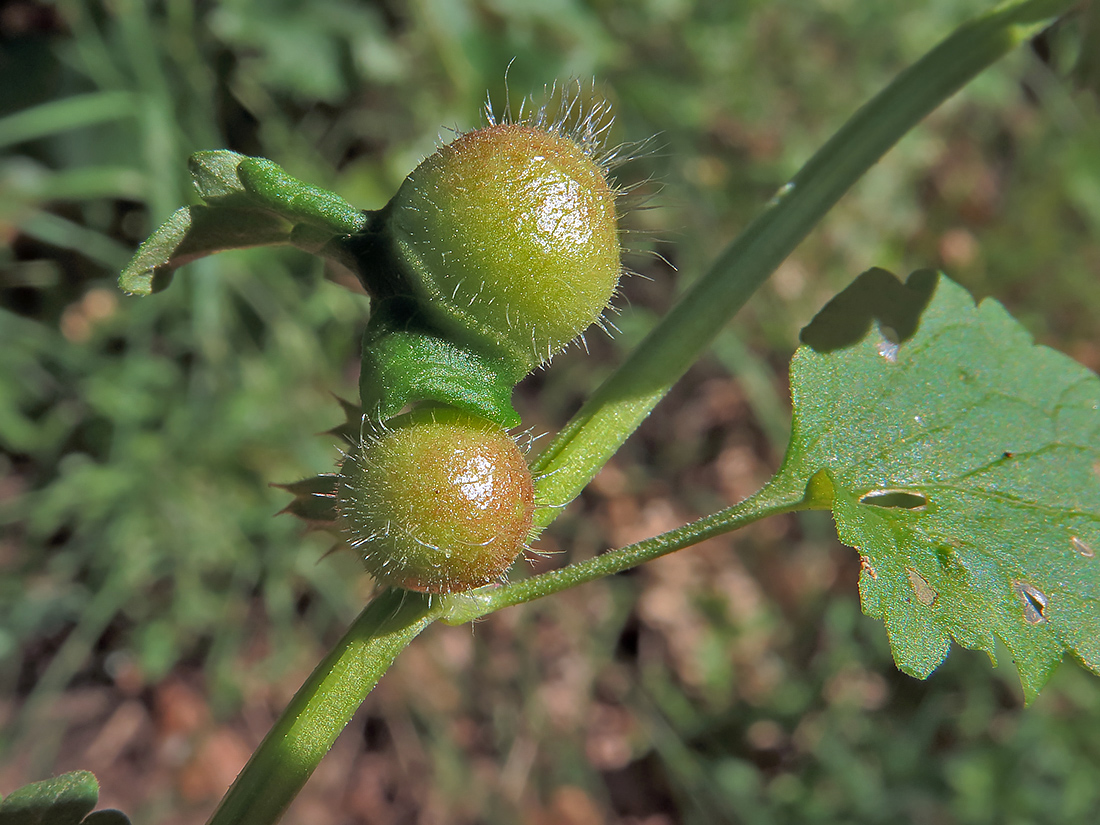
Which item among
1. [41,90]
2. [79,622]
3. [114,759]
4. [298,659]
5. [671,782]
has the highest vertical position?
[41,90]

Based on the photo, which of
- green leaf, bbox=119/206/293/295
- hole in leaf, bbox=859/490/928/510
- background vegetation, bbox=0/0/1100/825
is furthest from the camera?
background vegetation, bbox=0/0/1100/825

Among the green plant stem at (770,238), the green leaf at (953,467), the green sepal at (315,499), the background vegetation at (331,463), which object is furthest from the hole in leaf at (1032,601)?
the background vegetation at (331,463)

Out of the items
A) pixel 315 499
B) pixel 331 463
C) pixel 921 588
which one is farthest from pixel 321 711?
pixel 331 463

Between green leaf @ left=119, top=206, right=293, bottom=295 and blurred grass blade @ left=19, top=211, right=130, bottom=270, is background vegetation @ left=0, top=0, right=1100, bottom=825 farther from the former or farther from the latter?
green leaf @ left=119, top=206, right=293, bottom=295

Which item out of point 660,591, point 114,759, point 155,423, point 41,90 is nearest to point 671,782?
point 660,591

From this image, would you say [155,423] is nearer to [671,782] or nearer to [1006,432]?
[671,782]

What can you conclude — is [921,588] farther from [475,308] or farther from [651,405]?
[475,308]

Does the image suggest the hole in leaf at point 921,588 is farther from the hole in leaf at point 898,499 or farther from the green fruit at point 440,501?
the green fruit at point 440,501

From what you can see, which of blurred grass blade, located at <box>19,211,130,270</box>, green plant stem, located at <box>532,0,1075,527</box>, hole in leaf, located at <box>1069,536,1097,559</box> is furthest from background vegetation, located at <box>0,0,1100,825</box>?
hole in leaf, located at <box>1069,536,1097,559</box>
